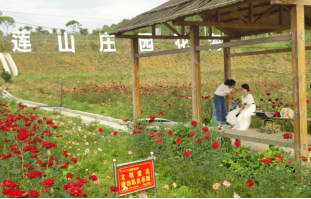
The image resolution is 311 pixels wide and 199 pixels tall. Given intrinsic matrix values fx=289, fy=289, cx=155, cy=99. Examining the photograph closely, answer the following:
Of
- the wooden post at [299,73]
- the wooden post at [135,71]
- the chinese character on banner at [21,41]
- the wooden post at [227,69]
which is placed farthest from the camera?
the chinese character on banner at [21,41]

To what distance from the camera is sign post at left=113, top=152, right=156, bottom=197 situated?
299 centimetres

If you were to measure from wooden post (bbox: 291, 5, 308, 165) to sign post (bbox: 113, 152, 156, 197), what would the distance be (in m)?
2.29

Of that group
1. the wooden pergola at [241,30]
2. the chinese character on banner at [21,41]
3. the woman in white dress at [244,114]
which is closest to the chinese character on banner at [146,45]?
the chinese character on banner at [21,41]

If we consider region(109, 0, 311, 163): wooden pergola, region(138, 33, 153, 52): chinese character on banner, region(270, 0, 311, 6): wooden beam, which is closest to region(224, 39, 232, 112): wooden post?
region(109, 0, 311, 163): wooden pergola

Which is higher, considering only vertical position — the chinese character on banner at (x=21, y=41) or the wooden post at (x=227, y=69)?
the chinese character on banner at (x=21, y=41)

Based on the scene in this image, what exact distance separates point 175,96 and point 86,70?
2560 centimetres

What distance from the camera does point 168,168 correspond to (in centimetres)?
408

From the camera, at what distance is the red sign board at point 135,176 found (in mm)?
3010

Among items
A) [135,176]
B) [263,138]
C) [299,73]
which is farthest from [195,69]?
[135,176]

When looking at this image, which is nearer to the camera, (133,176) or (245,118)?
(133,176)

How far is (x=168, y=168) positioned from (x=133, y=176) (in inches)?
42.2

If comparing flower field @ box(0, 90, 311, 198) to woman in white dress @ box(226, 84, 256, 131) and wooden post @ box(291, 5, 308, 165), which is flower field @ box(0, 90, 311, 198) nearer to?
wooden post @ box(291, 5, 308, 165)

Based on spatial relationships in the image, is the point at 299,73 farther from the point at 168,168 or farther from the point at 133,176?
the point at 133,176

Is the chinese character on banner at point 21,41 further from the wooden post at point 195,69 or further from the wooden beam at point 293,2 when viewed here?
the wooden beam at point 293,2
